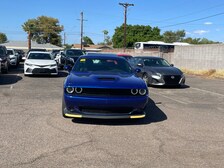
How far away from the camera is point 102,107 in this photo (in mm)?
6062

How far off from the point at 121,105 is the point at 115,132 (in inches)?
21.8

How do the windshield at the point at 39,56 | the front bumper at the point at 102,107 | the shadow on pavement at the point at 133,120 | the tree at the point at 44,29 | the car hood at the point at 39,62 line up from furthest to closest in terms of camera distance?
the tree at the point at 44,29 < the windshield at the point at 39,56 < the car hood at the point at 39,62 < the shadow on pavement at the point at 133,120 < the front bumper at the point at 102,107

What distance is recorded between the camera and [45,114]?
7254 millimetres

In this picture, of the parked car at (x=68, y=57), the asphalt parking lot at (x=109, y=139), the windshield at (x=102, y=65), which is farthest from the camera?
the parked car at (x=68, y=57)

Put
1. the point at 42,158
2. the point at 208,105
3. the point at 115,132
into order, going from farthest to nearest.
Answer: the point at 208,105
the point at 115,132
the point at 42,158

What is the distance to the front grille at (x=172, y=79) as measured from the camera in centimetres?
1319

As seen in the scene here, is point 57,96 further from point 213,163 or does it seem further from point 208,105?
point 213,163

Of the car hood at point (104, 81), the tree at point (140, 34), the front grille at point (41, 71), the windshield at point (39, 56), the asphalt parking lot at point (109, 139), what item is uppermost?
the tree at point (140, 34)

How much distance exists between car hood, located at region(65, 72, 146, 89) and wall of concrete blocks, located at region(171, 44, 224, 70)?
16696 mm

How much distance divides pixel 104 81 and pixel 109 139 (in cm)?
137

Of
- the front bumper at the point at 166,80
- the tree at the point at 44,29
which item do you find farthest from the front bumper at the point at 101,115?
the tree at the point at 44,29

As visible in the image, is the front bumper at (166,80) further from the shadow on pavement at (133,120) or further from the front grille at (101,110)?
the front grille at (101,110)

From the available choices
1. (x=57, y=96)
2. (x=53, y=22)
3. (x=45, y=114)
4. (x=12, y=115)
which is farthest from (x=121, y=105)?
(x=53, y=22)

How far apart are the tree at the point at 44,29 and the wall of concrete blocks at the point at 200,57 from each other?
284 feet
